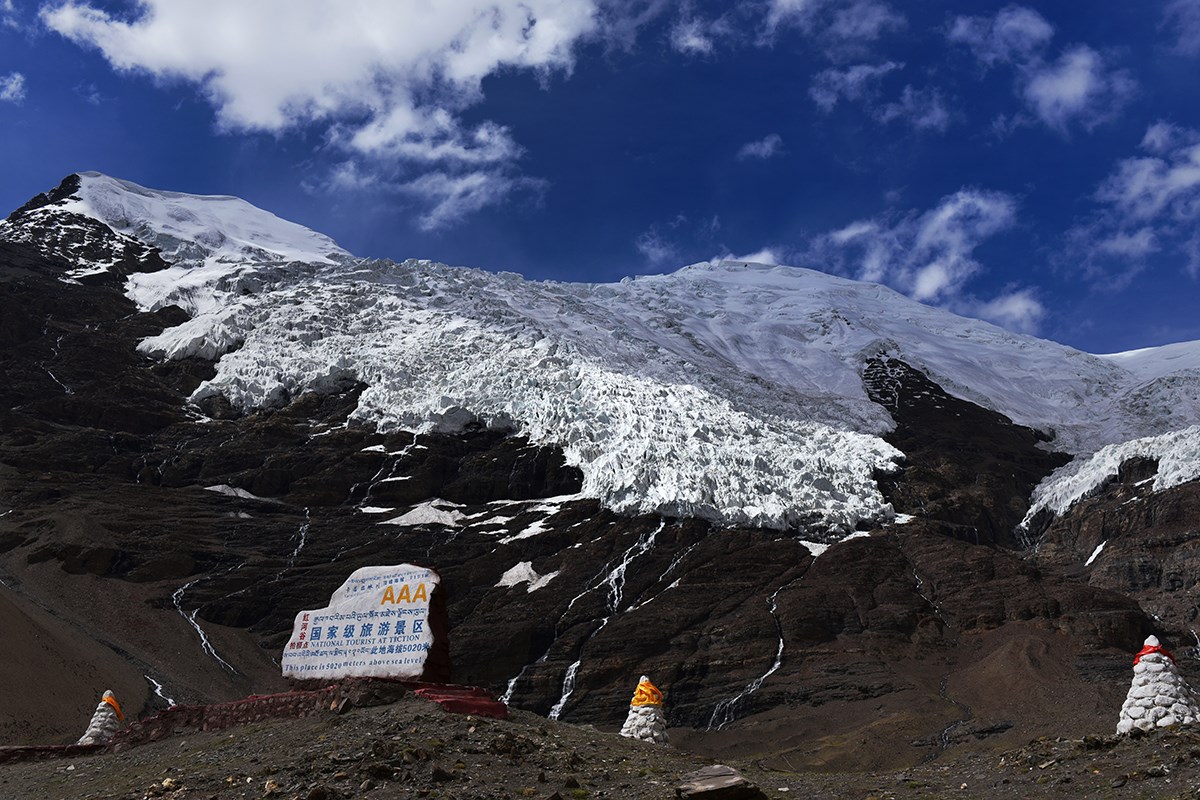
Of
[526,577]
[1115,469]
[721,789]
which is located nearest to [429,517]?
[526,577]

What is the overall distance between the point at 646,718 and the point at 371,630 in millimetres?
6917

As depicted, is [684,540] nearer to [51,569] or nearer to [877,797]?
[51,569]

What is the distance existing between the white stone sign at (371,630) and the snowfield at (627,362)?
185 ft

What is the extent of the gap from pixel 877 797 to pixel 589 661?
52868 mm

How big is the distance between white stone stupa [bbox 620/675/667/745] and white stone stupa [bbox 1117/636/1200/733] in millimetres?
10595

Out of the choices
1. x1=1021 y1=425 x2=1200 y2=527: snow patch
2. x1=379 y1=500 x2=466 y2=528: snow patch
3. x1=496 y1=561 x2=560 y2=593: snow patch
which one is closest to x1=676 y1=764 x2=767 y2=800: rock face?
x1=496 y1=561 x2=560 y2=593: snow patch

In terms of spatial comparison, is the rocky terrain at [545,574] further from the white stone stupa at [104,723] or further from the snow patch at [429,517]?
the white stone stupa at [104,723]

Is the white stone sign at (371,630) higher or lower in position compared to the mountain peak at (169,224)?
lower

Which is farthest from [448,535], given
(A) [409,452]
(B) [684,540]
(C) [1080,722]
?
(C) [1080,722]

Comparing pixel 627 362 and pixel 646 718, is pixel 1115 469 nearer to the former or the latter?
pixel 627 362

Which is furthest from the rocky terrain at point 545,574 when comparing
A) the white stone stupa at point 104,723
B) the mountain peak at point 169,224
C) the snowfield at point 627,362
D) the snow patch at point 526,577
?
the mountain peak at point 169,224

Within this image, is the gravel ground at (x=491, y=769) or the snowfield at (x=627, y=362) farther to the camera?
the snowfield at (x=627, y=362)

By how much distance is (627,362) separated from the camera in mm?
103750

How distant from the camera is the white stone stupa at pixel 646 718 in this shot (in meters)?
26.5
